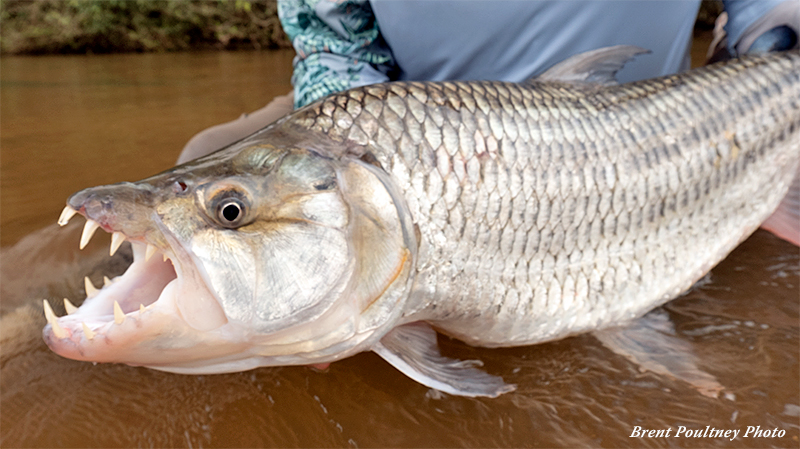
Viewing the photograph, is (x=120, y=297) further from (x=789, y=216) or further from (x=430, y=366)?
(x=789, y=216)

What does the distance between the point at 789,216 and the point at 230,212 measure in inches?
70.3

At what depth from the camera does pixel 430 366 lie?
1202 millimetres

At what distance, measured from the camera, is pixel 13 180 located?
2502 millimetres

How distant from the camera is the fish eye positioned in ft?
3.17

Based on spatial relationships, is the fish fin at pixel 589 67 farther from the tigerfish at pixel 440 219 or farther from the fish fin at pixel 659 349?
the fish fin at pixel 659 349

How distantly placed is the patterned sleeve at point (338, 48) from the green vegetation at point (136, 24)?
8.18 meters

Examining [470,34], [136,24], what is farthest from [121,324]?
[136,24]

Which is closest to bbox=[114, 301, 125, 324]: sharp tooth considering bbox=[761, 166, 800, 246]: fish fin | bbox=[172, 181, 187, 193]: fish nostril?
bbox=[172, 181, 187, 193]: fish nostril

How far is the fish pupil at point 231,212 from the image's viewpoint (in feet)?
3.17

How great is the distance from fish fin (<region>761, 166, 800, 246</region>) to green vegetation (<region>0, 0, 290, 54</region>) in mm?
9066

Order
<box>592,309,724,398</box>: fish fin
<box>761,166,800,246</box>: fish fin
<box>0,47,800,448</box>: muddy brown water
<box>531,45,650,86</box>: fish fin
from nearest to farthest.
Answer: <box>0,47,800,448</box>: muddy brown water → <box>592,309,724,398</box>: fish fin → <box>531,45,650,86</box>: fish fin → <box>761,166,800,246</box>: fish fin

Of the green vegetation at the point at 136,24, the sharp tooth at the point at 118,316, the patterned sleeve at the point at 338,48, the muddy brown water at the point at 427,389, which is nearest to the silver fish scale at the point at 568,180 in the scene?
the muddy brown water at the point at 427,389

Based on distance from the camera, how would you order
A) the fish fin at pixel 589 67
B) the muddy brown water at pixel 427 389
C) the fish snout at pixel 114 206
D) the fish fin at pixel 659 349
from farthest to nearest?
the fish fin at pixel 589 67
the fish fin at pixel 659 349
the muddy brown water at pixel 427 389
the fish snout at pixel 114 206

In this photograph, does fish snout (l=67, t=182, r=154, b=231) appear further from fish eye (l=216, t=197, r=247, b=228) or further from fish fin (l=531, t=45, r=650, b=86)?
fish fin (l=531, t=45, r=650, b=86)
